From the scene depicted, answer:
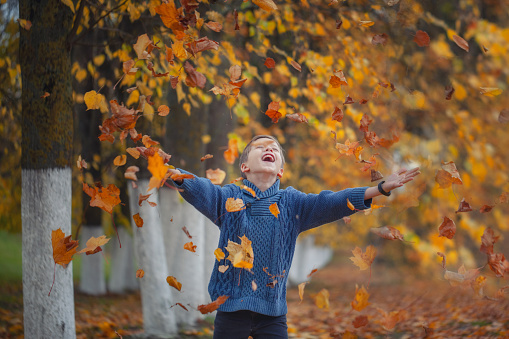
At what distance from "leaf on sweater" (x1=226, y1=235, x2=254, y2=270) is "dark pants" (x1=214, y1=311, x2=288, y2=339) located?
302 millimetres

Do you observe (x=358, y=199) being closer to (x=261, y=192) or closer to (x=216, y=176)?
(x=261, y=192)

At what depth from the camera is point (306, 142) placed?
1177 cm

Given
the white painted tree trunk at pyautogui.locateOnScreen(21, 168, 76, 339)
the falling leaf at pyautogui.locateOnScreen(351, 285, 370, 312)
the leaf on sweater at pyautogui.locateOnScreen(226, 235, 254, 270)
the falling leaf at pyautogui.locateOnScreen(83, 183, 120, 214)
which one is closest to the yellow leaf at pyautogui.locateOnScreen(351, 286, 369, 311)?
the falling leaf at pyautogui.locateOnScreen(351, 285, 370, 312)

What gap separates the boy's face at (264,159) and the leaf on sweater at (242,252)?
437 mm

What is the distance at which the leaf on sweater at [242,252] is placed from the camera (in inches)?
100

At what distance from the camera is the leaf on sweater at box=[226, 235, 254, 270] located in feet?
8.36

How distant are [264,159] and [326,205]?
46cm

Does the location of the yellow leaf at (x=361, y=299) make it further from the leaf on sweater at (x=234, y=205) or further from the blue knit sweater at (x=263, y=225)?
the leaf on sweater at (x=234, y=205)

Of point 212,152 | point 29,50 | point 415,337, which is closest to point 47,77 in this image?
point 29,50

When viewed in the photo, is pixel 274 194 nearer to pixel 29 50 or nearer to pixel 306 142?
pixel 29 50

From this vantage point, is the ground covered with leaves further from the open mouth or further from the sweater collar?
the open mouth

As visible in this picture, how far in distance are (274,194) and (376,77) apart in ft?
10.5

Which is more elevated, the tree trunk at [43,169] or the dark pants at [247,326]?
the tree trunk at [43,169]

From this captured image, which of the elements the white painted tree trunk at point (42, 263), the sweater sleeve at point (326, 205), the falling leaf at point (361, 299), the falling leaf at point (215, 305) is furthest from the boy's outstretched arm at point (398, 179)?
the white painted tree trunk at point (42, 263)
